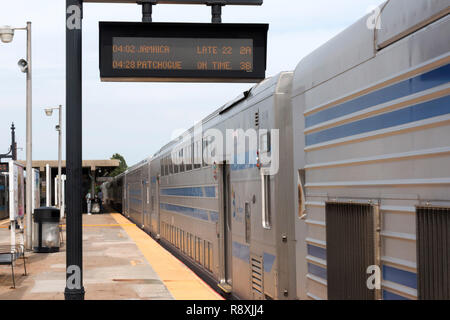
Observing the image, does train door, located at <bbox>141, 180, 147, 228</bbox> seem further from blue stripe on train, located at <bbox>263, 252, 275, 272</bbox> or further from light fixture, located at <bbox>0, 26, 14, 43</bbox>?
blue stripe on train, located at <bbox>263, 252, 275, 272</bbox>

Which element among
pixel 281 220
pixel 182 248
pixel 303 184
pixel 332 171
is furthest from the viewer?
pixel 182 248

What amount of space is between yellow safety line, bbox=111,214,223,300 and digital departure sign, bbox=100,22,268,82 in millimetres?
4627

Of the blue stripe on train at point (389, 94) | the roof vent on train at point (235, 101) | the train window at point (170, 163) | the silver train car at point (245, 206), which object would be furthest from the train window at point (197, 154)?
the blue stripe on train at point (389, 94)

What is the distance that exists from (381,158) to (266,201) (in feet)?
9.85

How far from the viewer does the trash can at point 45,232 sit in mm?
18516

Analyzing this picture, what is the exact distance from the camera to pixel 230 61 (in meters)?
6.93

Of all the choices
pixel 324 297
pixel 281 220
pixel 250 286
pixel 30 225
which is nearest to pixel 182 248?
pixel 30 225

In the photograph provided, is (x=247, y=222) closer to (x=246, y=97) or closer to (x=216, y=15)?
(x=246, y=97)

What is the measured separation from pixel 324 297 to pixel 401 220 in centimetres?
156

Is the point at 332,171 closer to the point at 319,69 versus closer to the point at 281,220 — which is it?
the point at 319,69

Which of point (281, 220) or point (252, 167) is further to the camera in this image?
point (252, 167)

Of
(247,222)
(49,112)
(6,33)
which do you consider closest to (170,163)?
(6,33)

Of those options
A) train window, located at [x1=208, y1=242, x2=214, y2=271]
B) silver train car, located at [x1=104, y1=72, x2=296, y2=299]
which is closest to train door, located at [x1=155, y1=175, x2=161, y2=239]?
silver train car, located at [x1=104, y1=72, x2=296, y2=299]

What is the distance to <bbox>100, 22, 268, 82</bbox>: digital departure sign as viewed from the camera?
676cm
